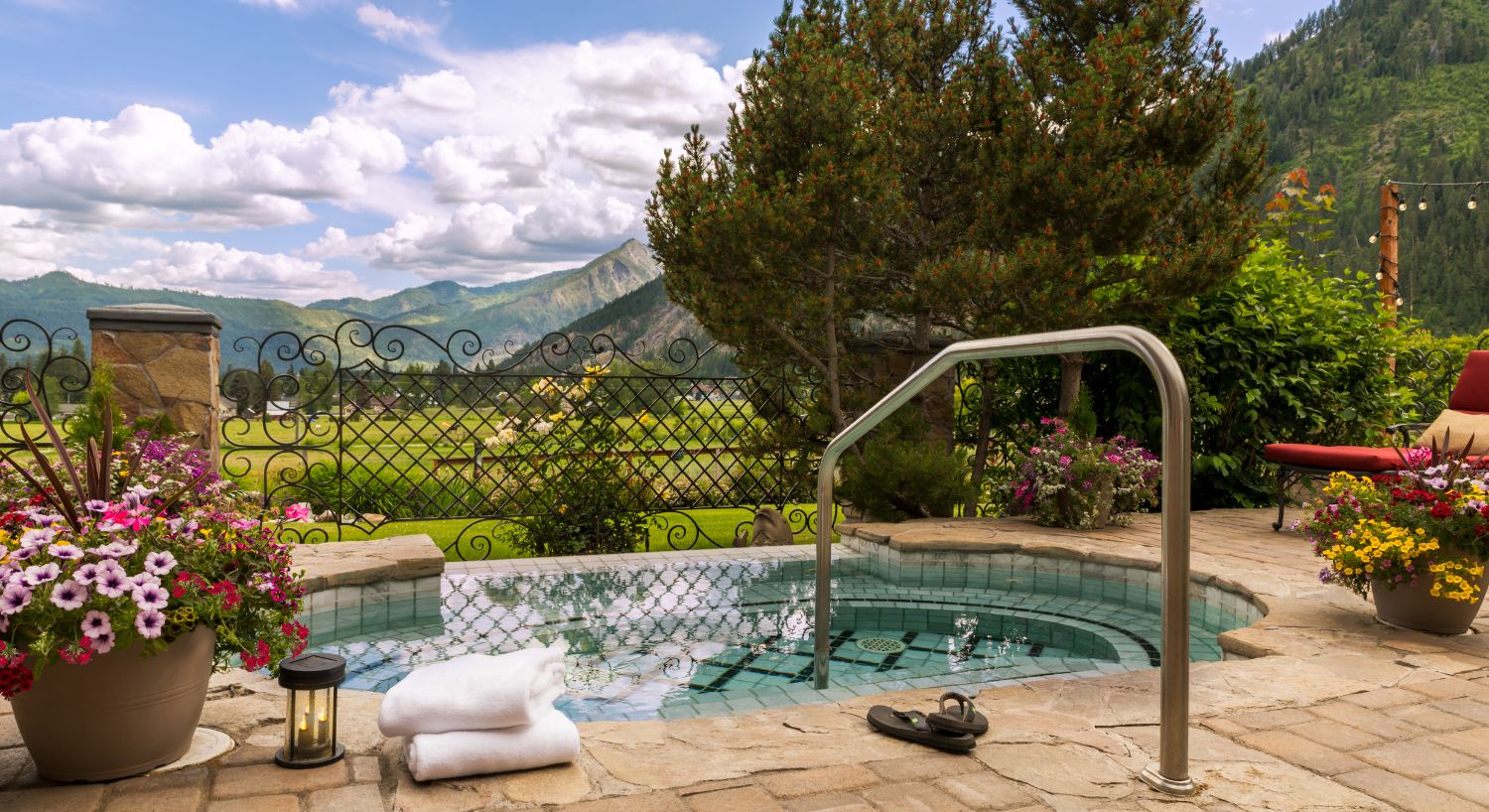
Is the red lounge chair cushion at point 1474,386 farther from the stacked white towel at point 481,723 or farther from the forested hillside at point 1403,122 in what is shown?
the forested hillside at point 1403,122

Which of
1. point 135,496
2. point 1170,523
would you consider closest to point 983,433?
point 1170,523

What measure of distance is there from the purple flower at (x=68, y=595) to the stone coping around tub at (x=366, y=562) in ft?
8.50

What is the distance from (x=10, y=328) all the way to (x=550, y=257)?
17.6 metres

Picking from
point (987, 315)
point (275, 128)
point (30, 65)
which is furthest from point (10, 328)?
point (275, 128)

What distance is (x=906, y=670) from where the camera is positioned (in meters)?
3.72

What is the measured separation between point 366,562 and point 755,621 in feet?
6.43

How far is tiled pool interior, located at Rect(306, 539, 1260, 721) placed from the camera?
3549 millimetres

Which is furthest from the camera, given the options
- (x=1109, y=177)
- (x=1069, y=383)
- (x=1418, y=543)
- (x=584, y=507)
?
(x=1069, y=383)

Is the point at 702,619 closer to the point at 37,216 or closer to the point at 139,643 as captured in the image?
the point at 139,643

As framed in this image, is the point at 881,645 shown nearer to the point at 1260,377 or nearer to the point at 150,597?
the point at 150,597

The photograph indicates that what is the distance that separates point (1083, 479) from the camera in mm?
5832

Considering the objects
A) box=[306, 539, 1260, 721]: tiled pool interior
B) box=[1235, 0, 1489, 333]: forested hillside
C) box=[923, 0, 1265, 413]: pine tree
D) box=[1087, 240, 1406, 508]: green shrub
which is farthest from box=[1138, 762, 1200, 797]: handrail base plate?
box=[1235, 0, 1489, 333]: forested hillside

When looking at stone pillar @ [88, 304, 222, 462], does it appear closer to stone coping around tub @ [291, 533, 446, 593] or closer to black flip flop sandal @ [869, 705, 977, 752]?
stone coping around tub @ [291, 533, 446, 593]

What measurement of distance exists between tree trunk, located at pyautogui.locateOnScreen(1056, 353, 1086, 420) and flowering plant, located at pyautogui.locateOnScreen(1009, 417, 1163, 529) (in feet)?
1.99
